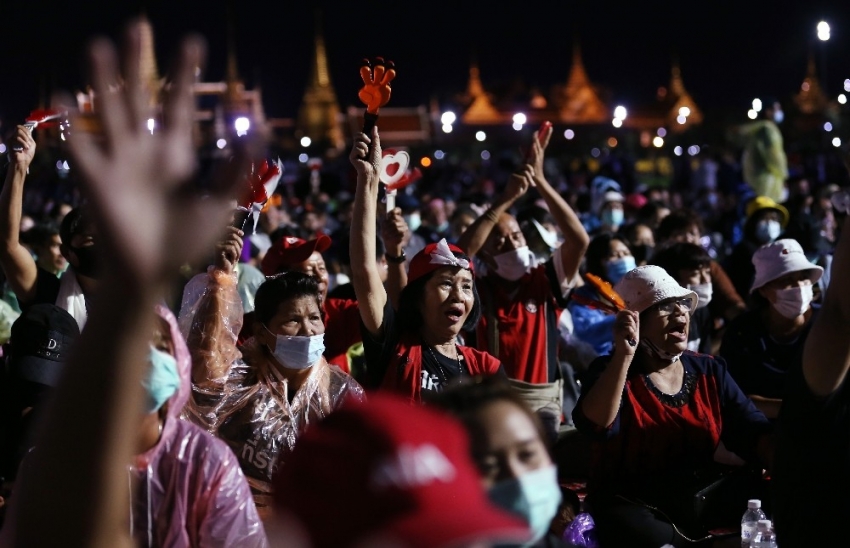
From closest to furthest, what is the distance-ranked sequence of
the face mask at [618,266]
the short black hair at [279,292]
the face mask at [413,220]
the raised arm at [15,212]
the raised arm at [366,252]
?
1. the short black hair at [279,292]
2. the raised arm at [366,252]
3. the raised arm at [15,212]
4. the face mask at [618,266]
5. the face mask at [413,220]

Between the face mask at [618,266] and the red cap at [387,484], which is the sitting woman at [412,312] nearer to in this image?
the face mask at [618,266]

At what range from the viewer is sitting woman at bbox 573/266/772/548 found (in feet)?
16.1

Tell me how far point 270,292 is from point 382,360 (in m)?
0.60

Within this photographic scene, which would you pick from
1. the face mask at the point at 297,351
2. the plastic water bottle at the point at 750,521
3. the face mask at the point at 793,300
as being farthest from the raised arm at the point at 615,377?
the face mask at the point at 793,300

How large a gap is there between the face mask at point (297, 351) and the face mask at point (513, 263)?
244 centimetres

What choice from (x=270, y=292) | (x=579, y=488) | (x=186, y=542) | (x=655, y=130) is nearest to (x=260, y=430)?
(x=270, y=292)

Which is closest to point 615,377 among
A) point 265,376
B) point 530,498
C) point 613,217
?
point 265,376

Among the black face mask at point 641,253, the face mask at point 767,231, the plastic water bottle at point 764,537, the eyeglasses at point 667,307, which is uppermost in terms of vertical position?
the face mask at point 767,231

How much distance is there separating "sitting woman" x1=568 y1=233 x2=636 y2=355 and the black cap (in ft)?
12.8

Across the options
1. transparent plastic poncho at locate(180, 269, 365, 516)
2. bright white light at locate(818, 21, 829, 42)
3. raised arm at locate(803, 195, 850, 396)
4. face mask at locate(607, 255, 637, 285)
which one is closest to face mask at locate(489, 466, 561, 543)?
raised arm at locate(803, 195, 850, 396)

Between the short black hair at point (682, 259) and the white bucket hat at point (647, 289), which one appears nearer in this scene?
the white bucket hat at point (647, 289)

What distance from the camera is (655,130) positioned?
12650 cm

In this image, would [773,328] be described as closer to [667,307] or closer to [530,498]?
[667,307]

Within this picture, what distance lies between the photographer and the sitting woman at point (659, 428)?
16.1 ft
